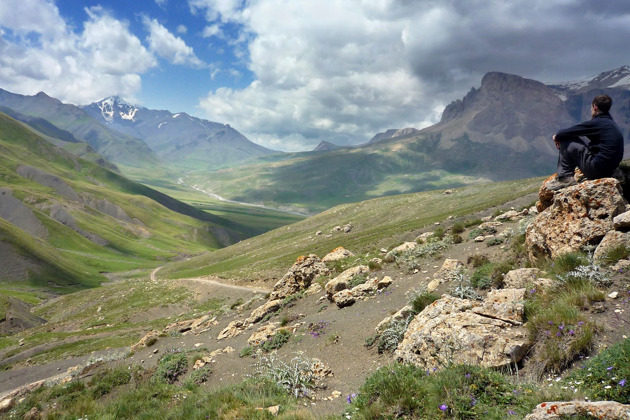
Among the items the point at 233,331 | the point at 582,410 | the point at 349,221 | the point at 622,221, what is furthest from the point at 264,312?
the point at 349,221

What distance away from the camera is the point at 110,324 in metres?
50.4

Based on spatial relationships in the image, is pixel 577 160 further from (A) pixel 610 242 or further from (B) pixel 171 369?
(B) pixel 171 369

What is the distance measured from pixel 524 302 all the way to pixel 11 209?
21075 cm

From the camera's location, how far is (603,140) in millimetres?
10336

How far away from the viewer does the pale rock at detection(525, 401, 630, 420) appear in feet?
13.3

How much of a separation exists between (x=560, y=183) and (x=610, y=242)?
4024mm

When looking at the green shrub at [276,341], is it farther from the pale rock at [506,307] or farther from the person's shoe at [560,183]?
the person's shoe at [560,183]

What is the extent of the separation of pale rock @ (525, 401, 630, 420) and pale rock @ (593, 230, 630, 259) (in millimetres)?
6597

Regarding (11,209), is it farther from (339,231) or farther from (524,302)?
(524,302)

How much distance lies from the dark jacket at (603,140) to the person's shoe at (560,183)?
134 centimetres

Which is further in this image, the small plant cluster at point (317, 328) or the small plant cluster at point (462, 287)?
the small plant cluster at point (317, 328)

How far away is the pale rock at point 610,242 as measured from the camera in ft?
29.2

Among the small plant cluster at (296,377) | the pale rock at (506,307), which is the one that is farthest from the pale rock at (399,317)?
the pale rock at (506,307)

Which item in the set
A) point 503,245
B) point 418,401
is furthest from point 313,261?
point 418,401
